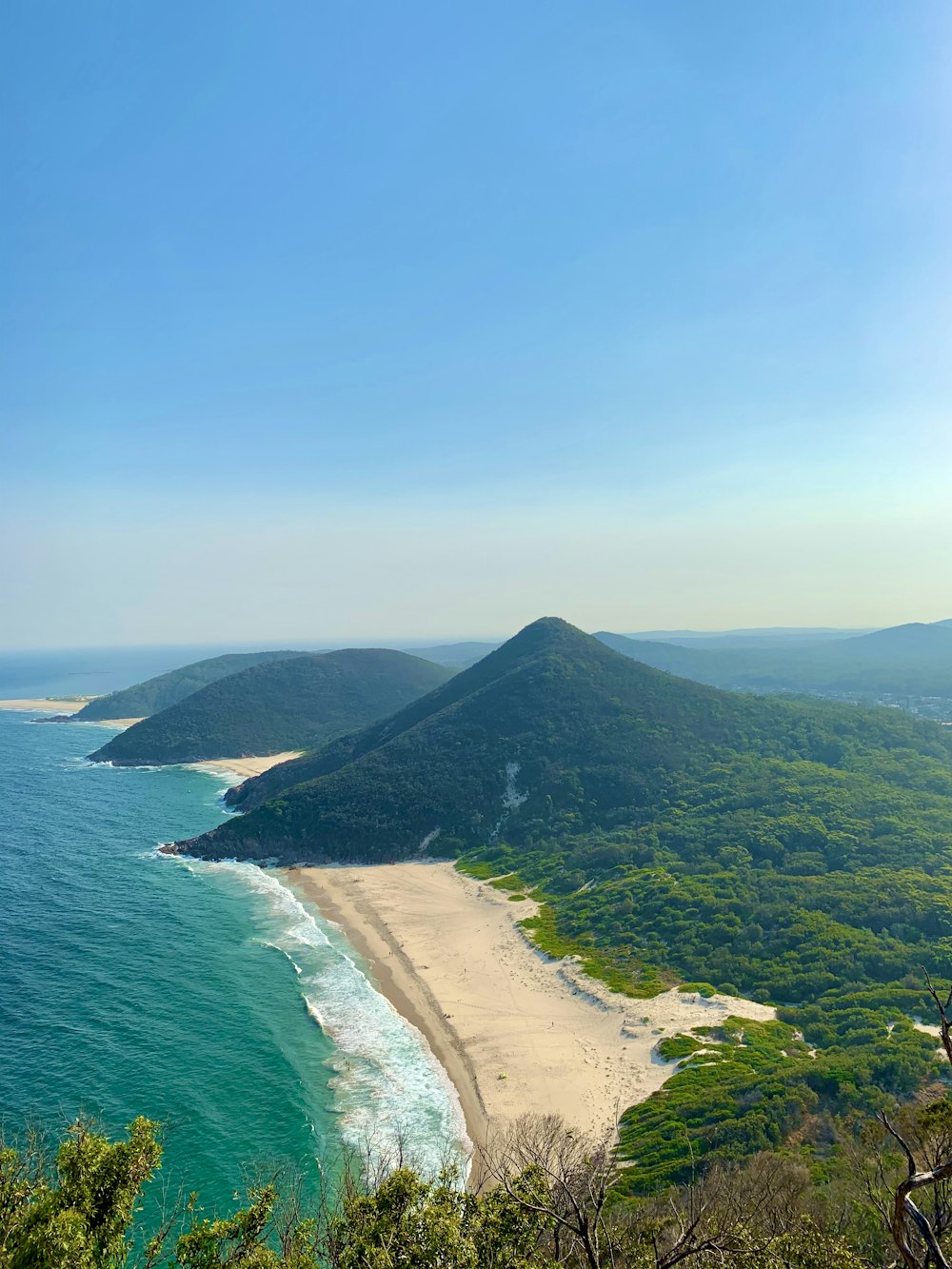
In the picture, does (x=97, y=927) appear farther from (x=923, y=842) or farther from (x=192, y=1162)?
(x=923, y=842)

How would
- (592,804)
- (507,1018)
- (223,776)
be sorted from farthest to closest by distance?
(223,776)
(592,804)
(507,1018)

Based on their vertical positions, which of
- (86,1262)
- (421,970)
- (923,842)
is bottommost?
(421,970)

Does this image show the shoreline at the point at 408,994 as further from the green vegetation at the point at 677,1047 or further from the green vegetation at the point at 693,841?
the green vegetation at the point at 677,1047

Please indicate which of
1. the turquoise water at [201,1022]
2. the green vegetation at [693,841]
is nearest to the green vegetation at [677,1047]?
the green vegetation at [693,841]

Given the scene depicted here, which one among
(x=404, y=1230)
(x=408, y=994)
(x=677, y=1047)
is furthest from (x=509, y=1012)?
(x=404, y=1230)

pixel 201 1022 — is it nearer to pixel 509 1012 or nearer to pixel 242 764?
pixel 509 1012

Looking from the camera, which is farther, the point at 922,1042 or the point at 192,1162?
the point at 922,1042

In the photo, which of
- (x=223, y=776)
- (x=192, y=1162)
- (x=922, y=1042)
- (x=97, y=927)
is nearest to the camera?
(x=192, y=1162)

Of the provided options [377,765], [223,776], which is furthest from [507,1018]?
[223,776]
